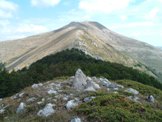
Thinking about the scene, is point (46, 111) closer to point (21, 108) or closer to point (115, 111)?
point (21, 108)

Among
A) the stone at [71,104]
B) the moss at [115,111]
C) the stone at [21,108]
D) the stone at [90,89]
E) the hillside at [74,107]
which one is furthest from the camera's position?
the stone at [90,89]

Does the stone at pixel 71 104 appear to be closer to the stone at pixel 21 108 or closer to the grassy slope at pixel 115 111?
the grassy slope at pixel 115 111

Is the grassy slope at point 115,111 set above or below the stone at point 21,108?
above

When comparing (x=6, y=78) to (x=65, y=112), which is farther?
(x=6, y=78)

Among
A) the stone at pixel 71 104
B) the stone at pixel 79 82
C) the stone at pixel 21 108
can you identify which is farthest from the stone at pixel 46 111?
the stone at pixel 79 82

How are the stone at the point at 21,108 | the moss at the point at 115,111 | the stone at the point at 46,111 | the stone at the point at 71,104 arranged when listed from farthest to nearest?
the stone at the point at 21,108 < the stone at the point at 71,104 < the stone at the point at 46,111 < the moss at the point at 115,111

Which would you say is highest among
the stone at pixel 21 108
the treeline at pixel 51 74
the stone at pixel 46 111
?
the stone at pixel 46 111

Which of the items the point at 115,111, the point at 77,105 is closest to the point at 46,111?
the point at 77,105

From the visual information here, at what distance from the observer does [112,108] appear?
20.0 metres

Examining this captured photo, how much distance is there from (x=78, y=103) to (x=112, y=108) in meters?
2.70

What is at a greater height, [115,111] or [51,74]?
[115,111]

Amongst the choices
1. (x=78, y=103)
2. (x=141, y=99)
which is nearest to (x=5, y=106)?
(x=78, y=103)

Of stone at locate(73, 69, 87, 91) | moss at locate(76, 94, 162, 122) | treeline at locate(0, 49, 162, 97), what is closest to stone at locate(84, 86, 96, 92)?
stone at locate(73, 69, 87, 91)

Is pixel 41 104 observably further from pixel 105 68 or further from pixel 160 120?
pixel 105 68
